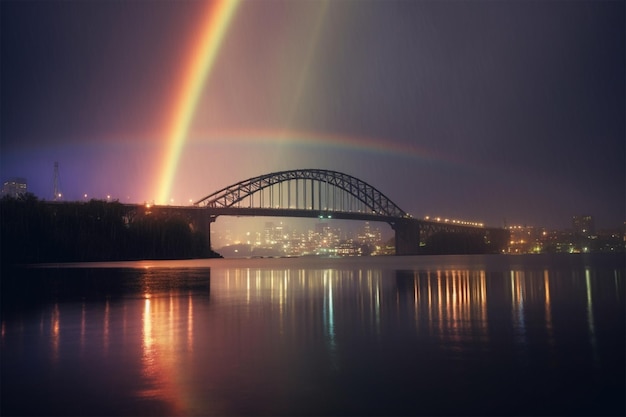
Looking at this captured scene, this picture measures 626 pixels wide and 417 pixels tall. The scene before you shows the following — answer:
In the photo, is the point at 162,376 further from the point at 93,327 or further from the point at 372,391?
the point at 93,327

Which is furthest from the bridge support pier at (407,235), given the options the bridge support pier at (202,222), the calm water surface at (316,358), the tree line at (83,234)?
the calm water surface at (316,358)

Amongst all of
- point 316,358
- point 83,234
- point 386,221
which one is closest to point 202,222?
point 83,234

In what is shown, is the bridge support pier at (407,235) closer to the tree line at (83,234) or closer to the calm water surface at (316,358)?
the tree line at (83,234)

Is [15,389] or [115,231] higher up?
[115,231]

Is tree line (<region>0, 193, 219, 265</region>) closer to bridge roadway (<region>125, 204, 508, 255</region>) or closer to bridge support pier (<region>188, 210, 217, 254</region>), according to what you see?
bridge roadway (<region>125, 204, 508, 255</region>)

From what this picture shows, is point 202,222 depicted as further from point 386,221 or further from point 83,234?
point 386,221

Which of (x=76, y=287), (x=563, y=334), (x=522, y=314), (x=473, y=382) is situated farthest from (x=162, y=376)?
(x=76, y=287)
